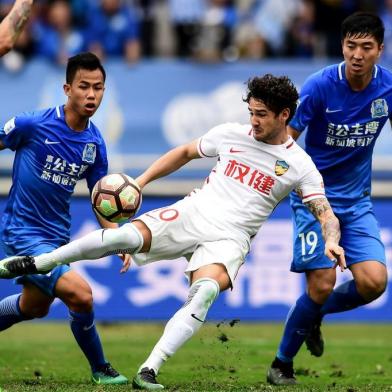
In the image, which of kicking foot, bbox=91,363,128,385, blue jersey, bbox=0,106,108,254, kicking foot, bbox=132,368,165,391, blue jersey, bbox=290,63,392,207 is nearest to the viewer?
kicking foot, bbox=132,368,165,391

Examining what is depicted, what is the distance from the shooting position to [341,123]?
973cm

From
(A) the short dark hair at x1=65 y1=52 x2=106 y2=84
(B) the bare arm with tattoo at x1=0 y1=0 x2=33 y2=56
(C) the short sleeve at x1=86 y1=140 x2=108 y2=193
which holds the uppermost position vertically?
(B) the bare arm with tattoo at x1=0 y1=0 x2=33 y2=56

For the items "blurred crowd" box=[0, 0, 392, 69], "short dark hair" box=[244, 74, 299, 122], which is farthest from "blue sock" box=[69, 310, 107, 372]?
"blurred crowd" box=[0, 0, 392, 69]

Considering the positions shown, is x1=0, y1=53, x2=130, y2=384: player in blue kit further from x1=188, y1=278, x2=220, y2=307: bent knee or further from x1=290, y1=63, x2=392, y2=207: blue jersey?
x1=290, y1=63, x2=392, y2=207: blue jersey

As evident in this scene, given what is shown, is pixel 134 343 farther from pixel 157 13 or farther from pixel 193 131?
pixel 157 13

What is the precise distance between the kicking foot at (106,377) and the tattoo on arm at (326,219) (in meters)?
2.15

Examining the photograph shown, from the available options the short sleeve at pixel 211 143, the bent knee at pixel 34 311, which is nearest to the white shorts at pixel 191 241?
the short sleeve at pixel 211 143

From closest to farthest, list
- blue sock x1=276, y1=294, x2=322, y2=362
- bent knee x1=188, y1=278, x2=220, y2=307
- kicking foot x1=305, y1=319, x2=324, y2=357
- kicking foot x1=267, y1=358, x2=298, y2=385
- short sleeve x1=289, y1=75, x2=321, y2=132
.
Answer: bent knee x1=188, y1=278, x2=220, y2=307
short sleeve x1=289, y1=75, x2=321, y2=132
kicking foot x1=267, y1=358, x2=298, y2=385
blue sock x1=276, y1=294, x2=322, y2=362
kicking foot x1=305, y1=319, x2=324, y2=357

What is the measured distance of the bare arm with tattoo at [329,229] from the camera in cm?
832

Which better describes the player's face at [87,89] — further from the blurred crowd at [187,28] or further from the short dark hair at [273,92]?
the blurred crowd at [187,28]

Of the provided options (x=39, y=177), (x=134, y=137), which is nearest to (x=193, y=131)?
(x=134, y=137)

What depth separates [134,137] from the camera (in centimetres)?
1608

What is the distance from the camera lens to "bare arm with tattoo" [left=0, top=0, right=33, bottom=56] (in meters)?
8.48

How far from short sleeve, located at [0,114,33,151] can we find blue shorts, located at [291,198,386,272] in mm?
2443
